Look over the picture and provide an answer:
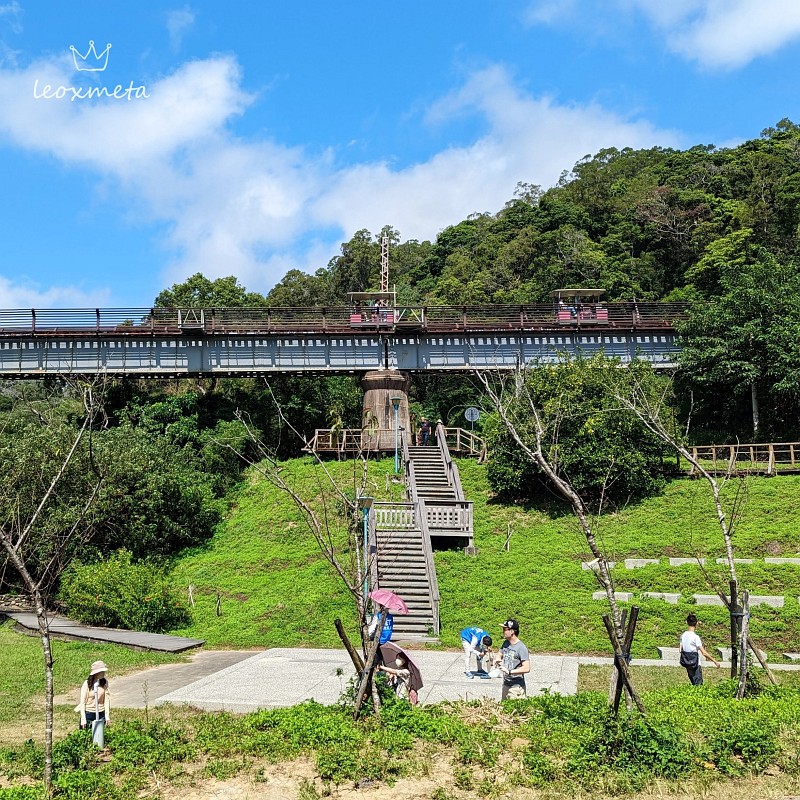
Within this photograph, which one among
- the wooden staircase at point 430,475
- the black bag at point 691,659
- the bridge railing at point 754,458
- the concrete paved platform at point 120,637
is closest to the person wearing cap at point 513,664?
the black bag at point 691,659

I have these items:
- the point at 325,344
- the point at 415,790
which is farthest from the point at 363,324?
the point at 415,790

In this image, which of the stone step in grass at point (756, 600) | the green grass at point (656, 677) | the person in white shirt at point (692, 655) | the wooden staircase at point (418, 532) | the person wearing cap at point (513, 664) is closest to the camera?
the person wearing cap at point (513, 664)

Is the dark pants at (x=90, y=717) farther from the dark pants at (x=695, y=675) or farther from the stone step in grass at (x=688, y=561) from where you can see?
the stone step in grass at (x=688, y=561)

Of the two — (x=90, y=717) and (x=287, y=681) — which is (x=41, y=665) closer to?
(x=287, y=681)

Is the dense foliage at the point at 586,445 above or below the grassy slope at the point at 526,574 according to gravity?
above

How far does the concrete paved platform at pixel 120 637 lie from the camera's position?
16.0m

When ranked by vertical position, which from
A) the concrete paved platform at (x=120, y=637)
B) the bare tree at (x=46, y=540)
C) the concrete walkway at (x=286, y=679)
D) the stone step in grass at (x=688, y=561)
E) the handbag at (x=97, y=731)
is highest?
the bare tree at (x=46, y=540)

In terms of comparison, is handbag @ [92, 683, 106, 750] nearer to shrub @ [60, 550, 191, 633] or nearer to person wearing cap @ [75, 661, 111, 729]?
person wearing cap @ [75, 661, 111, 729]

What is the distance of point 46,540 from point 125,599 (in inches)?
175

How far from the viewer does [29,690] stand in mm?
12648

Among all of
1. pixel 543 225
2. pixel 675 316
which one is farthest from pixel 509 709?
pixel 543 225

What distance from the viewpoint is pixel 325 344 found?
36844mm

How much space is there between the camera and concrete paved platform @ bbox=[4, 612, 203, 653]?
52.6ft

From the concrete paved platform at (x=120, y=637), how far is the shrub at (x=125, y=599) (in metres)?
0.38
